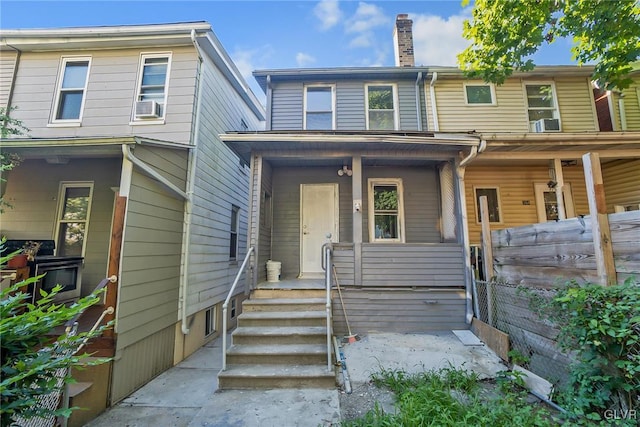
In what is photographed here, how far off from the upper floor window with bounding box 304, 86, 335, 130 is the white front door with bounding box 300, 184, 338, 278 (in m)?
1.77

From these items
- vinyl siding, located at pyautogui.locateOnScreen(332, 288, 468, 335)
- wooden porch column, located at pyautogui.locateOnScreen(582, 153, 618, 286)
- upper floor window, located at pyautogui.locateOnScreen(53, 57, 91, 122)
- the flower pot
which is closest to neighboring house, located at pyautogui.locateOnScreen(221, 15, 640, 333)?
vinyl siding, located at pyautogui.locateOnScreen(332, 288, 468, 335)

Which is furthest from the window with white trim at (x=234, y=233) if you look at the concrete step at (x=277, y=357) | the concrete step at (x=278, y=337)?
the concrete step at (x=277, y=357)

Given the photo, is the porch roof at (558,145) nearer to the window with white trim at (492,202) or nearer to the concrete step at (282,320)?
the window with white trim at (492,202)

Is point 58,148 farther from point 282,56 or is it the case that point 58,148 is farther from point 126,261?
point 282,56

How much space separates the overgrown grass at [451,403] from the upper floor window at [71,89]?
790cm

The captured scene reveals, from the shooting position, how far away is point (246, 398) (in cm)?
330

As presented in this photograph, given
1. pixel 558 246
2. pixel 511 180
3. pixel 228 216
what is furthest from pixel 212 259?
pixel 511 180

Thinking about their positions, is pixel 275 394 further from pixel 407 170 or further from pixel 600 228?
pixel 407 170

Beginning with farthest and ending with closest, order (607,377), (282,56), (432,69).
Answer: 1. (282,56)
2. (432,69)
3. (607,377)

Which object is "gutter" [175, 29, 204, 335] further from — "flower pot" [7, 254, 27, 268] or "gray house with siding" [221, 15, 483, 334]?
"flower pot" [7, 254, 27, 268]

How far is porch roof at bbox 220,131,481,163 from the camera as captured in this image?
5.23 m

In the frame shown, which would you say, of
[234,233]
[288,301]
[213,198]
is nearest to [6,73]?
[213,198]

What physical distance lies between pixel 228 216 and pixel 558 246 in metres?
7.15

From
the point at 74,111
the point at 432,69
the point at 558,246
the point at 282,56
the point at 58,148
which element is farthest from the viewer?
the point at 282,56
